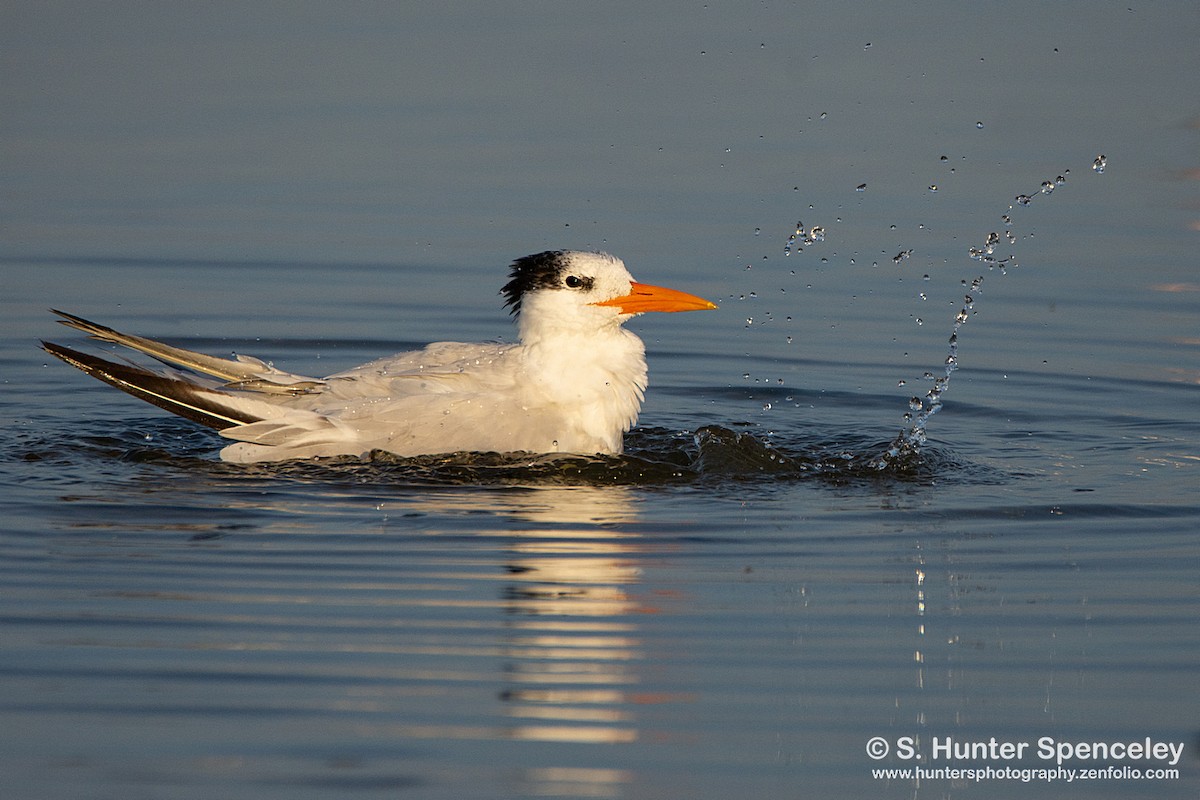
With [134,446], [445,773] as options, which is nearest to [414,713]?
[445,773]

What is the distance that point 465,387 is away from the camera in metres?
8.72

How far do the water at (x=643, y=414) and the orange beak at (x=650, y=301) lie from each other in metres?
0.69

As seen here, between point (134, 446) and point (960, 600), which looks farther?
point (134, 446)

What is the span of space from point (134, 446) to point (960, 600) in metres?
4.22

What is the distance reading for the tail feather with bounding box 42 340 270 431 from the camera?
331 inches

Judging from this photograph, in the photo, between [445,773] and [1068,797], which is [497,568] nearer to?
[445,773]

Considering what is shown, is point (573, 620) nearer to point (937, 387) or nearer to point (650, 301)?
point (650, 301)

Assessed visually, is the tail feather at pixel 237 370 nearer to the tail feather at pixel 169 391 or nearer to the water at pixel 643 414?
the tail feather at pixel 169 391

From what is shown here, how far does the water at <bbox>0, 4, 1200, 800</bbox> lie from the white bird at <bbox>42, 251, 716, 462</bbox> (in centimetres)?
16

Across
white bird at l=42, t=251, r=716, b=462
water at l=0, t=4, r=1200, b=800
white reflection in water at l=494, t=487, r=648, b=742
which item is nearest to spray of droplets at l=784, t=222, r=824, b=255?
water at l=0, t=4, r=1200, b=800

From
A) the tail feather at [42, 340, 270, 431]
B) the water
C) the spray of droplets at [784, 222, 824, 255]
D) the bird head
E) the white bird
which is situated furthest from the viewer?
the spray of droplets at [784, 222, 824, 255]

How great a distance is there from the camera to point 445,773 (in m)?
5.24

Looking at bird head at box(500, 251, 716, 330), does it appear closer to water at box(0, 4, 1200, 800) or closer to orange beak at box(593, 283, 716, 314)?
orange beak at box(593, 283, 716, 314)

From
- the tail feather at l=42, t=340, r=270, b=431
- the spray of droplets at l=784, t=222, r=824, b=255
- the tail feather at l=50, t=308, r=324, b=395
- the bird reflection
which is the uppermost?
the spray of droplets at l=784, t=222, r=824, b=255
